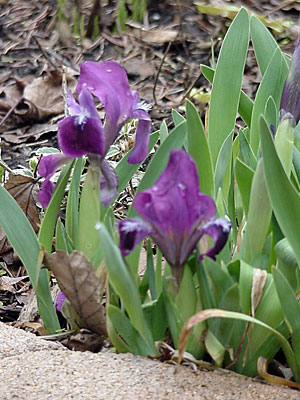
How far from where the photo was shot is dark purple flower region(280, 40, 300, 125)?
1384mm

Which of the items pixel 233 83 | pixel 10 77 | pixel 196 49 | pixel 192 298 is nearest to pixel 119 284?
pixel 192 298

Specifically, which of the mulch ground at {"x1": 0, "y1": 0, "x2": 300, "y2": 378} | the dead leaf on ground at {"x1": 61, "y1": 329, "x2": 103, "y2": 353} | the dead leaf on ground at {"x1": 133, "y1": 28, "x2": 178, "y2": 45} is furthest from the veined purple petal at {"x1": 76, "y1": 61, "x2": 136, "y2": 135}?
the dead leaf on ground at {"x1": 133, "y1": 28, "x2": 178, "y2": 45}

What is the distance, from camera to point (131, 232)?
1.15 metres

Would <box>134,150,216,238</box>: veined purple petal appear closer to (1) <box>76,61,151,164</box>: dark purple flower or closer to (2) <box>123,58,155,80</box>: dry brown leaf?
(1) <box>76,61,151,164</box>: dark purple flower

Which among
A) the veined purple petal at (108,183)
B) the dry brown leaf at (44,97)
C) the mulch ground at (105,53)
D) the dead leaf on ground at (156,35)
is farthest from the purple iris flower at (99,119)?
the dead leaf on ground at (156,35)

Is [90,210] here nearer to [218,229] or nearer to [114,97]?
[114,97]

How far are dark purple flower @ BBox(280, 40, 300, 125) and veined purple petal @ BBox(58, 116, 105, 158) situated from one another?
0.39 m

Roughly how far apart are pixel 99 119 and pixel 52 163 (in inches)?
5.8

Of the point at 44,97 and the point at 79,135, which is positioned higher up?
the point at 79,135

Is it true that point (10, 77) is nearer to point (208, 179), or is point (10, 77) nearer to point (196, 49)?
point (196, 49)

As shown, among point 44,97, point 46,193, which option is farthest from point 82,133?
point 44,97

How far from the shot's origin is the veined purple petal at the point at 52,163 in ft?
4.69

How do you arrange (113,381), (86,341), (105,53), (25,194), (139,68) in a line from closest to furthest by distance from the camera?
1. (113,381)
2. (86,341)
3. (25,194)
4. (139,68)
5. (105,53)

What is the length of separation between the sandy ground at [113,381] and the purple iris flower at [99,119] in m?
0.33
